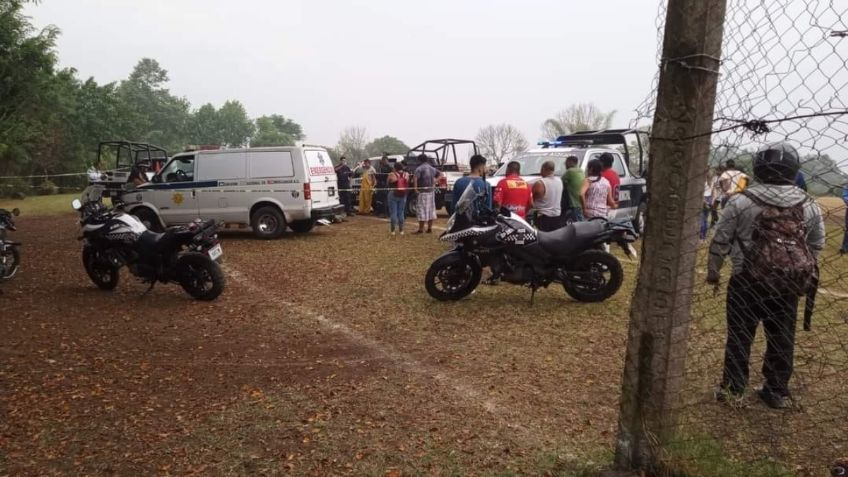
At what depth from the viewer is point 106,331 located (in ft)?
18.8

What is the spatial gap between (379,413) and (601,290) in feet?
11.6

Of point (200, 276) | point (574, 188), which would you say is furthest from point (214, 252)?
point (574, 188)

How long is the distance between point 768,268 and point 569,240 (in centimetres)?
294

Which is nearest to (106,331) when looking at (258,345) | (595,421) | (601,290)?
(258,345)

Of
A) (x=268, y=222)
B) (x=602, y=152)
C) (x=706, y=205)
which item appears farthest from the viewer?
(x=268, y=222)

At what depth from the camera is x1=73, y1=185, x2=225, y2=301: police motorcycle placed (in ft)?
Answer: 22.5

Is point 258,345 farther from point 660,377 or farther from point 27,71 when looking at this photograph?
point 27,71

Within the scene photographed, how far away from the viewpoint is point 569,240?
6344 millimetres

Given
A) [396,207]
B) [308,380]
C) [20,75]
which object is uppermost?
[20,75]

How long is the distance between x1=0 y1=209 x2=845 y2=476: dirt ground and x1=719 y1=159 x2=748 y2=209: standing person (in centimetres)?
79

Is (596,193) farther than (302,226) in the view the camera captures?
No

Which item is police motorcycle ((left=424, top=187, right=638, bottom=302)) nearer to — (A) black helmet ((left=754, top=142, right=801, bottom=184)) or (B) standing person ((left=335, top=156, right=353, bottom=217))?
(A) black helmet ((left=754, top=142, right=801, bottom=184))

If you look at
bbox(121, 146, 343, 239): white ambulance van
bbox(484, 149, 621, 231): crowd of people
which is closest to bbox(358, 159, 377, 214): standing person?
bbox(121, 146, 343, 239): white ambulance van

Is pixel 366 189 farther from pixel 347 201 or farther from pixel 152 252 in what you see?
Result: pixel 152 252
